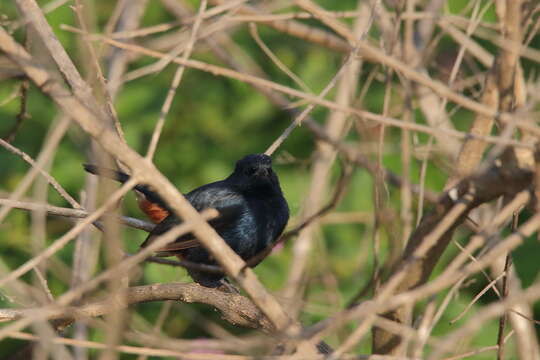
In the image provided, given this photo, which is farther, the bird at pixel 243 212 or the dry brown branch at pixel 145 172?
the bird at pixel 243 212

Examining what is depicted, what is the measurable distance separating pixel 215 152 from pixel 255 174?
51.7 inches

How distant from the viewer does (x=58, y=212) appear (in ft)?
9.54

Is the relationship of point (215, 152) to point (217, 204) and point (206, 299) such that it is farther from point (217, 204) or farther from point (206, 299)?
point (206, 299)

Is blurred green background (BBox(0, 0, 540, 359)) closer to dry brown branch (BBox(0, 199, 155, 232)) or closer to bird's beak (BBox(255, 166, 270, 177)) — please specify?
bird's beak (BBox(255, 166, 270, 177))

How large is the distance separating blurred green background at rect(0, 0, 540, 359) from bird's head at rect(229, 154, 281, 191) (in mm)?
431

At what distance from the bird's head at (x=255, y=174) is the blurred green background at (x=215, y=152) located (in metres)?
0.43

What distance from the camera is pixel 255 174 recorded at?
13.9 ft

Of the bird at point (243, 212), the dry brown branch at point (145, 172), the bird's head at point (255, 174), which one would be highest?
the dry brown branch at point (145, 172)

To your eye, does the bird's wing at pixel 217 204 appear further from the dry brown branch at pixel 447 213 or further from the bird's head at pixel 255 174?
the dry brown branch at pixel 447 213

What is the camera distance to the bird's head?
419 centimetres

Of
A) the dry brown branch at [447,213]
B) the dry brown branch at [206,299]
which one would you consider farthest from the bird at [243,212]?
the dry brown branch at [447,213]

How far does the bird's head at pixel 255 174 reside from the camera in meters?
4.19

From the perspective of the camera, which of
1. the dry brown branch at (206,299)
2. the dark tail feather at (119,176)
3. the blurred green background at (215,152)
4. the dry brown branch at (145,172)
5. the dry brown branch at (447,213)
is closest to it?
the dark tail feather at (119,176)

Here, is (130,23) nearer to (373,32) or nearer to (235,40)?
(235,40)
